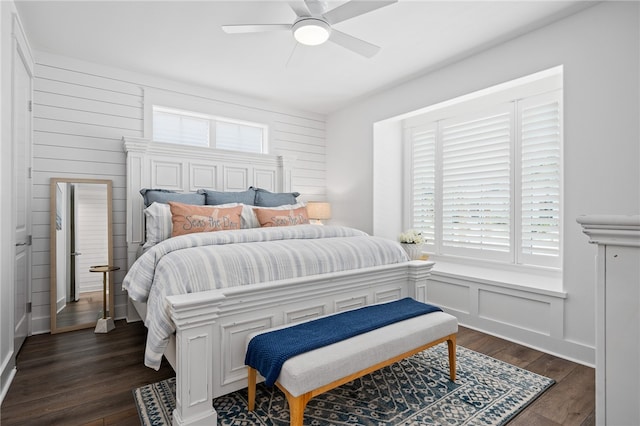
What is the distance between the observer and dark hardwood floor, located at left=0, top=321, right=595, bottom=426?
5.77 ft

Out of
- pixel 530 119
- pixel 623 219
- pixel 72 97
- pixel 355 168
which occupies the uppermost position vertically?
pixel 72 97

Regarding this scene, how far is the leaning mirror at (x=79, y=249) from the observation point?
3036mm

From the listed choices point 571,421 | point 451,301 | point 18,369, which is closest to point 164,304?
point 18,369

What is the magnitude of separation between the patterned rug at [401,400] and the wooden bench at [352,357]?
127 mm

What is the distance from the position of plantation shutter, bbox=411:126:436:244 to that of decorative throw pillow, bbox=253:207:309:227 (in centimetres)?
168

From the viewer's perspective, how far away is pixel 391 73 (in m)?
3.62

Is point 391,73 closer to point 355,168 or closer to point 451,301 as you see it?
point 355,168

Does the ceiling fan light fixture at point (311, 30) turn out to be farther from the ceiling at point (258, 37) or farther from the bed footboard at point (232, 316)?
the bed footboard at point (232, 316)

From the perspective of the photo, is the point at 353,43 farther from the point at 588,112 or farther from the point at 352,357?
the point at 352,357

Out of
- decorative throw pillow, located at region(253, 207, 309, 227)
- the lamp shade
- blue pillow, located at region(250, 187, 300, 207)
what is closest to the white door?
decorative throw pillow, located at region(253, 207, 309, 227)

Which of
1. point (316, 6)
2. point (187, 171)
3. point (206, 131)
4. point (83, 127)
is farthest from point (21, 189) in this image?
point (316, 6)

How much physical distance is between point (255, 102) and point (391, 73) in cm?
185

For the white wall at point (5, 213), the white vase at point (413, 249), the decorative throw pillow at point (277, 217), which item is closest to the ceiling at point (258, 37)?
the white wall at point (5, 213)

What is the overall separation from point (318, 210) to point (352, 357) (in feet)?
10.5
